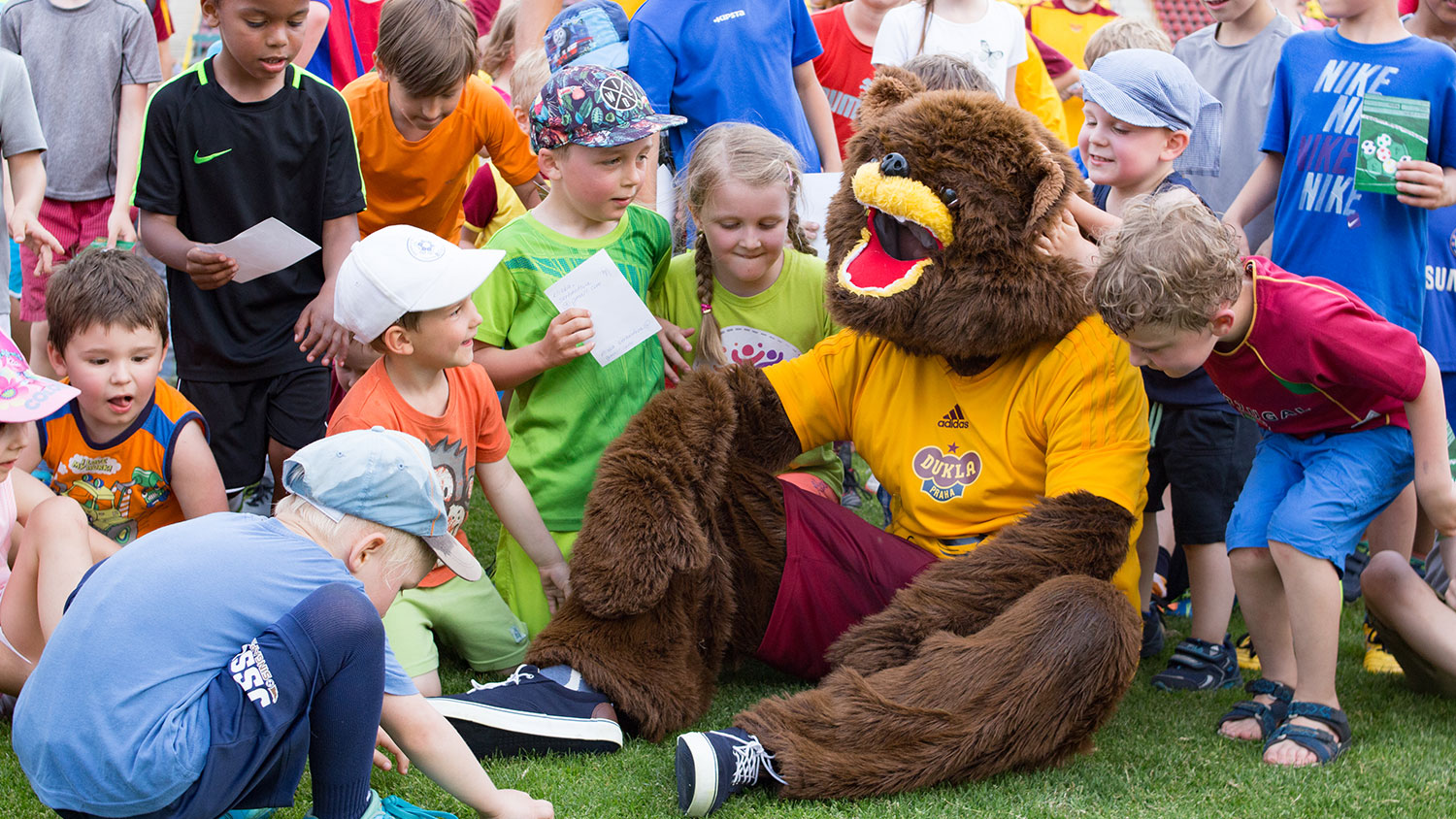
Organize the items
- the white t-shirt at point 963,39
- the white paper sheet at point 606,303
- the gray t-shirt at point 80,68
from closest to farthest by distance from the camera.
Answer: the white paper sheet at point 606,303 < the white t-shirt at point 963,39 < the gray t-shirt at point 80,68

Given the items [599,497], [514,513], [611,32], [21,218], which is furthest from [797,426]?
[21,218]

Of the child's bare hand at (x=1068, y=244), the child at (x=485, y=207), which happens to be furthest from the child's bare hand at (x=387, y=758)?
the child at (x=485, y=207)

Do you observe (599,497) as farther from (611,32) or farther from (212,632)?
(611,32)

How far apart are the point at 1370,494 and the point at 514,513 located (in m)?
1.94

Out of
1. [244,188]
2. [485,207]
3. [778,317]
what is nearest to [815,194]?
[778,317]

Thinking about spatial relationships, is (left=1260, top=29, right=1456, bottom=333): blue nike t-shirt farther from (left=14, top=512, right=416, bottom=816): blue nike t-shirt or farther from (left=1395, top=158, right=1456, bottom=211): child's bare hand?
(left=14, top=512, right=416, bottom=816): blue nike t-shirt

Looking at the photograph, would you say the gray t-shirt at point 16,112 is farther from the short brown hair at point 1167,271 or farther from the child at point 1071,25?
the child at point 1071,25

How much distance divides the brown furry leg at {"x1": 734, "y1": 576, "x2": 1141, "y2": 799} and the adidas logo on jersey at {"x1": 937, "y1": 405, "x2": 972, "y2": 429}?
0.51 meters

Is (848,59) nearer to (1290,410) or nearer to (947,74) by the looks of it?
(947,74)

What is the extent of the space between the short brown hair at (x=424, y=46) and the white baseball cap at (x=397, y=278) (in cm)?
100

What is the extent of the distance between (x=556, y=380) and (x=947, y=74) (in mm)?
1385

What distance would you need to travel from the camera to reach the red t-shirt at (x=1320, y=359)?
256 centimetres

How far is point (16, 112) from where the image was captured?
3805 millimetres

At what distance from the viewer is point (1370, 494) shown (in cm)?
273
